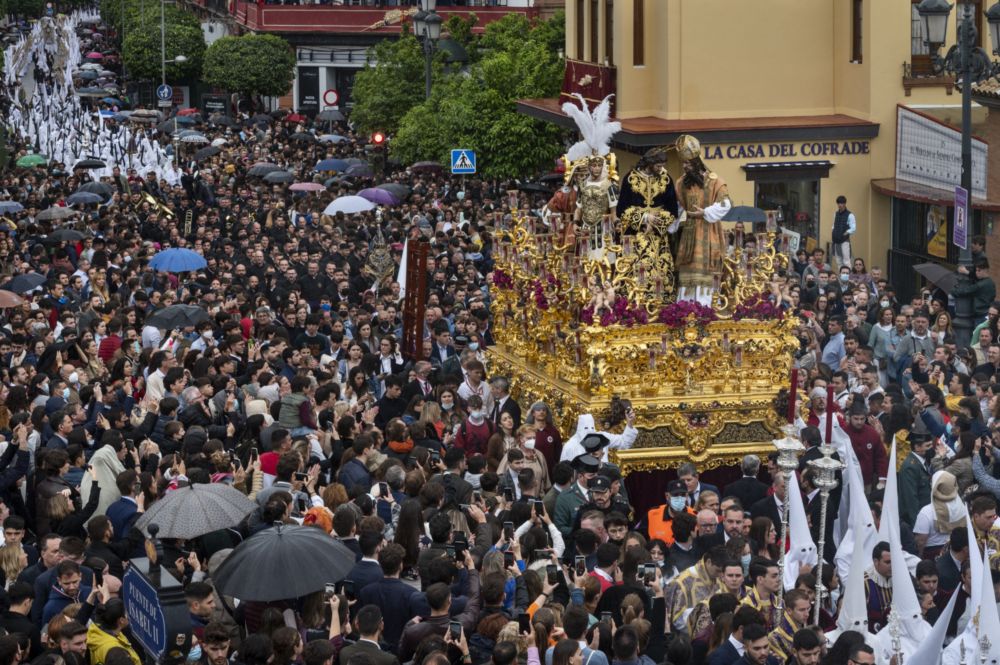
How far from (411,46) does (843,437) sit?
98.5 ft

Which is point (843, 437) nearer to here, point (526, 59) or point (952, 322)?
point (952, 322)

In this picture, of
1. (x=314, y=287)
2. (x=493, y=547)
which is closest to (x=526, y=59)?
(x=314, y=287)

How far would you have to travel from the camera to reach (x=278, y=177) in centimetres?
4109

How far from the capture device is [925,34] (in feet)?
64.8

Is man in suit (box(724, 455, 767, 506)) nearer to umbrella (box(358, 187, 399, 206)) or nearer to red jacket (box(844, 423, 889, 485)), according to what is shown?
red jacket (box(844, 423, 889, 485))

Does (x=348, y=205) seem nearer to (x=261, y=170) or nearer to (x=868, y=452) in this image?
(x=261, y=170)

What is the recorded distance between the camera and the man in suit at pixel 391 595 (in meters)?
11.3

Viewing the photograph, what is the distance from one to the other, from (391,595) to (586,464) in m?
3.12

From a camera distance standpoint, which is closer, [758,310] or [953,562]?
[953,562]

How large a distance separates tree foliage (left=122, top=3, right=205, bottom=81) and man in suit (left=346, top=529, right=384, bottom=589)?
203ft

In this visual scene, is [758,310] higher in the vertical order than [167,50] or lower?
lower

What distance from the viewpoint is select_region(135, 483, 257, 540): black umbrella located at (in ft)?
39.2

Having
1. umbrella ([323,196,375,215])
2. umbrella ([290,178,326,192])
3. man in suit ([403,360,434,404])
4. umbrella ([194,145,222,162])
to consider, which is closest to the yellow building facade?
umbrella ([323,196,375,215])

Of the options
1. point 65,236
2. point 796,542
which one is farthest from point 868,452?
point 65,236
